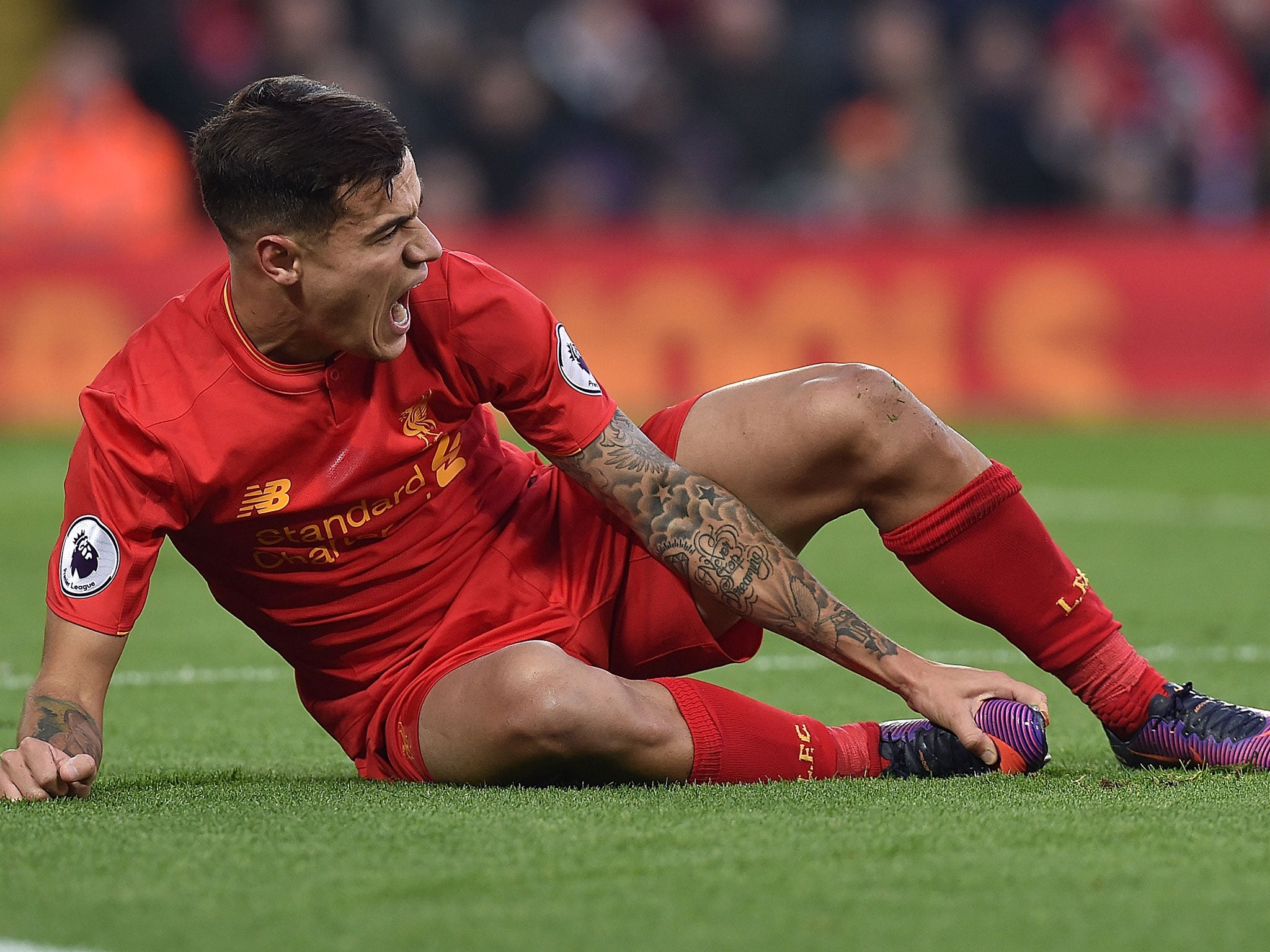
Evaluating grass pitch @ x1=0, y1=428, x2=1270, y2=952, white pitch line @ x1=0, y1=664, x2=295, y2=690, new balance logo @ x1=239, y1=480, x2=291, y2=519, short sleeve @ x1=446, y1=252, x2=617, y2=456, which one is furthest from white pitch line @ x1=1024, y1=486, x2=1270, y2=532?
new balance logo @ x1=239, y1=480, x2=291, y2=519

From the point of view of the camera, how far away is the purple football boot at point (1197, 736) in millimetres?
3045

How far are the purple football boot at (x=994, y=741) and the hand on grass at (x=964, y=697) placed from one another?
2 cm

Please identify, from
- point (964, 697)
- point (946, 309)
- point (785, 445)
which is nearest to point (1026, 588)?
point (964, 697)

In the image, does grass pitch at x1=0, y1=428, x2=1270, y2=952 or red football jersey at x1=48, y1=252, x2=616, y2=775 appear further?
red football jersey at x1=48, y1=252, x2=616, y2=775

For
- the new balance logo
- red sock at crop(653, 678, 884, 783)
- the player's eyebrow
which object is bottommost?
red sock at crop(653, 678, 884, 783)

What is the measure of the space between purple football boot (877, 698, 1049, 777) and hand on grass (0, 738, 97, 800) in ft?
4.04

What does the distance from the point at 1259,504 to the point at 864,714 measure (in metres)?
4.21

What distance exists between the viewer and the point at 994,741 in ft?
9.76

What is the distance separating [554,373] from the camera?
302 cm

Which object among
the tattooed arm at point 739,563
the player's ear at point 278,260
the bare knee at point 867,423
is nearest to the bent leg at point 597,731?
the tattooed arm at point 739,563

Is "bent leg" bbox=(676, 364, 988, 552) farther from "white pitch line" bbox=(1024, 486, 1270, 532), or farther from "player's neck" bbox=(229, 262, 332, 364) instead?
"white pitch line" bbox=(1024, 486, 1270, 532)

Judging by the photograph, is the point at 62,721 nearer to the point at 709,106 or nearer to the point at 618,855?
the point at 618,855

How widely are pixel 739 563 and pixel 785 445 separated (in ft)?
0.66

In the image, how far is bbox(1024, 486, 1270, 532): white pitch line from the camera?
700 cm
